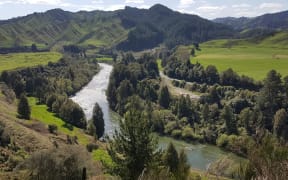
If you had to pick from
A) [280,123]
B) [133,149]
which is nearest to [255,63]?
[280,123]

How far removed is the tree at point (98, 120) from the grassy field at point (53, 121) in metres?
4.37

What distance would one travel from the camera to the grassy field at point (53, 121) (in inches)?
3606

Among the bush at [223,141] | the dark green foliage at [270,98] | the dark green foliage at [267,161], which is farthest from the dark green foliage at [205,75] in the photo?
the dark green foliage at [267,161]

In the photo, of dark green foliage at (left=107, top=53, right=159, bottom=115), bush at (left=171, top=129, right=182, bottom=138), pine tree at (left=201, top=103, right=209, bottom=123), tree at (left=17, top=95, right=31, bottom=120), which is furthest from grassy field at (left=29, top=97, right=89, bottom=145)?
pine tree at (left=201, top=103, right=209, bottom=123)

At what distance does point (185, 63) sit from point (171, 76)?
8991 millimetres

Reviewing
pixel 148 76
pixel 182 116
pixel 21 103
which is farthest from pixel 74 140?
pixel 148 76

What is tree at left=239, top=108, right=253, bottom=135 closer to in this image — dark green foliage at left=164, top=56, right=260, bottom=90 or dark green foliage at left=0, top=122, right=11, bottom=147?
dark green foliage at left=164, top=56, right=260, bottom=90

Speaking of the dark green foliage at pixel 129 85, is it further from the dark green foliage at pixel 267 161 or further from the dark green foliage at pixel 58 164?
the dark green foliage at pixel 267 161

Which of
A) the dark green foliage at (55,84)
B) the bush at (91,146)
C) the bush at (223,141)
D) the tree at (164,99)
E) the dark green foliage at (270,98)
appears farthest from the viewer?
the tree at (164,99)

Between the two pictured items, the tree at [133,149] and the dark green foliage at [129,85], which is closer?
the tree at [133,149]

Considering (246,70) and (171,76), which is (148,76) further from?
(246,70)

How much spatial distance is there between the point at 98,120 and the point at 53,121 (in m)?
12.4

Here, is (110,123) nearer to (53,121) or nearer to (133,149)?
(53,121)

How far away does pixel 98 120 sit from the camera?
9969 centimetres
